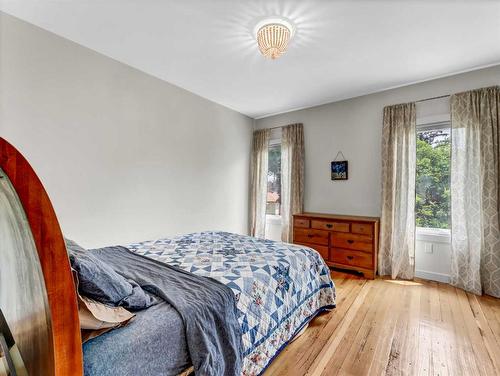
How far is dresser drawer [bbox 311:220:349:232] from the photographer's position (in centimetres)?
344

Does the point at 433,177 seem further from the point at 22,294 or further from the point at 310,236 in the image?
the point at 22,294

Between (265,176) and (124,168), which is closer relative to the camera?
(124,168)

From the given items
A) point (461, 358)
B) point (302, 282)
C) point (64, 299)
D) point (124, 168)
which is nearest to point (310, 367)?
point (302, 282)

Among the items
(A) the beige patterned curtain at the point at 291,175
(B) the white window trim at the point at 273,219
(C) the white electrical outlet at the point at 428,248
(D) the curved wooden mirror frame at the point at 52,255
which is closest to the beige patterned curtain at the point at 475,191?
(C) the white electrical outlet at the point at 428,248

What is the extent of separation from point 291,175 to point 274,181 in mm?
491

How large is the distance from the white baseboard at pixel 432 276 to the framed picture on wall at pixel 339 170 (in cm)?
164

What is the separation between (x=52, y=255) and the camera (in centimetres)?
64

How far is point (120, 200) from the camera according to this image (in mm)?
2826

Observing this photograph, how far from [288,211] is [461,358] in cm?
290

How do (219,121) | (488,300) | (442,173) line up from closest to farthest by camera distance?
(488,300)
(442,173)
(219,121)

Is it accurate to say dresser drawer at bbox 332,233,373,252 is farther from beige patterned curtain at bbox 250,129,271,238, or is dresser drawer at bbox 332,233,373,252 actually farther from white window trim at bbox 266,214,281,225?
beige patterned curtain at bbox 250,129,271,238

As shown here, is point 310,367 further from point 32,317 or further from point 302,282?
point 32,317

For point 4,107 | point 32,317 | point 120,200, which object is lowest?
point 32,317

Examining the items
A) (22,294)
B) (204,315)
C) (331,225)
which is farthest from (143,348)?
(331,225)
